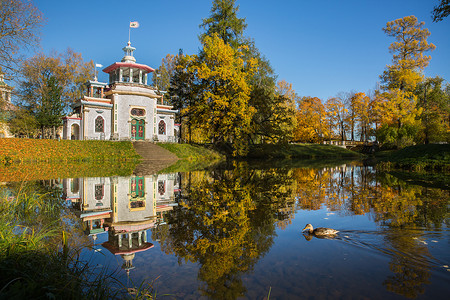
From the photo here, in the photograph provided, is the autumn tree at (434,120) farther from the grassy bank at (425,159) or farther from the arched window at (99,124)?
the arched window at (99,124)

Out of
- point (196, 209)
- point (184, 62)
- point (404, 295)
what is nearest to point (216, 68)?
point (184, 62)

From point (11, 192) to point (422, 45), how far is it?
3900 centimetres

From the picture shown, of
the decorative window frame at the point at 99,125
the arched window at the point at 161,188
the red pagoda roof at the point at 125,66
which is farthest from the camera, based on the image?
the red pagoda roof at the point at 125,66

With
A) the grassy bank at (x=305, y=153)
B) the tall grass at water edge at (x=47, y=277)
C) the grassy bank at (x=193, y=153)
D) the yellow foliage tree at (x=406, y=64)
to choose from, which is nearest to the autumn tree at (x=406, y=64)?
the yellow foliage tree at (x=406, y=64)

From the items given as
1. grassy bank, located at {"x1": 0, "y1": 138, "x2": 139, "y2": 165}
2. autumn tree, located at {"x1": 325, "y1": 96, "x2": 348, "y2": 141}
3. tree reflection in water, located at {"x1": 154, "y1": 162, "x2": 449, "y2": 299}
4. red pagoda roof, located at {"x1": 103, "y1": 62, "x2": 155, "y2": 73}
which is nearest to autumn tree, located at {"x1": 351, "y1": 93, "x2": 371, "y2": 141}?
autumn tree, located at {"x1": 325, "y1": 96, "x2": 348, "y2": 141}

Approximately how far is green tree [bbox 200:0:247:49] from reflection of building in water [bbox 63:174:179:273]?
28.0 metres

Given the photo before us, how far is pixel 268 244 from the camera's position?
4.77 metres

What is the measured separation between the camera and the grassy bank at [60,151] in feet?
76.3

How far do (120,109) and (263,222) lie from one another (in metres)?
30.3

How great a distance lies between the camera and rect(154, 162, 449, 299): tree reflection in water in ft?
11.9

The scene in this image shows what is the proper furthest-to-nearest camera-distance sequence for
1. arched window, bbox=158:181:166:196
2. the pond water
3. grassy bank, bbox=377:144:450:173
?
grassy bank, bbox=377:144:450:173, arched window, bbox=158:181:166:196, the pond water

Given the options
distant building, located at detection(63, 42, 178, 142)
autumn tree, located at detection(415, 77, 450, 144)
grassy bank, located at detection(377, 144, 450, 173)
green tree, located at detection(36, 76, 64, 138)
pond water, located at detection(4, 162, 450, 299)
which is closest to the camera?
pond water, located at detection(4, 162, 450, 299)

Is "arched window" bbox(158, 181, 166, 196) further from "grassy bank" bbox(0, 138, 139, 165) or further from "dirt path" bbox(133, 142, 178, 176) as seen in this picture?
"dirt path" bbox(133, 142, 178, 176)

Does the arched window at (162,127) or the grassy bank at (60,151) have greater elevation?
the arched window at (162,127)
